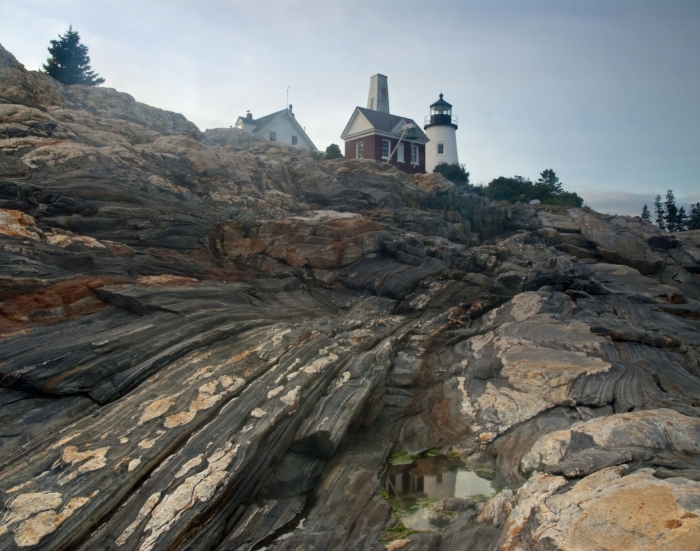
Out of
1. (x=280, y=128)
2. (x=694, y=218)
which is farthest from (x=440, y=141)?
(x=694, y=218)

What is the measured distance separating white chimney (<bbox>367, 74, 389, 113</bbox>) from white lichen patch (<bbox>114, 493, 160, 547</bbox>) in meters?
54.3

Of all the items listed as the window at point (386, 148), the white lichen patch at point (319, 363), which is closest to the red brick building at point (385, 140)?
the window at point (386, 148)

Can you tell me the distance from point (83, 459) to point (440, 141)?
184 ft

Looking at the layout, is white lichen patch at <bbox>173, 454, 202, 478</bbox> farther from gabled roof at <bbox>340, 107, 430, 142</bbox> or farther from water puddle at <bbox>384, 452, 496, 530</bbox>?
gabled roof at <bbox>340, 107, 430, 142</bbox>

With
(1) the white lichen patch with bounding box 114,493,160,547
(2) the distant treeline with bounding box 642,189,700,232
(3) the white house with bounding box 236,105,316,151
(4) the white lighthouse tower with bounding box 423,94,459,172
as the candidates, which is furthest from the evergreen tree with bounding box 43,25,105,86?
(2) the distant treeline with bounding box 642,189,700,232

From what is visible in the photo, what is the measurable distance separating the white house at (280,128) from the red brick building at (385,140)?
6610mm

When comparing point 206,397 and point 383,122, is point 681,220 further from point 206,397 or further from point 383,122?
point 206,397

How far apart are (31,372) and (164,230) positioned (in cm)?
851

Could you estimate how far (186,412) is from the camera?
11.0 metres

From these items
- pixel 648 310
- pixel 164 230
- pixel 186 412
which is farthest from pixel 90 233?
pixel 648 310

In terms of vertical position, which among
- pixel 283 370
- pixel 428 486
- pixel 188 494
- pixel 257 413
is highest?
pixel 283 370

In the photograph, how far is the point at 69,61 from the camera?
4447cm

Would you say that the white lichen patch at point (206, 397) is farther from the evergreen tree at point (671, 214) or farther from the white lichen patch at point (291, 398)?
the evergreen tree at point (671, 214)

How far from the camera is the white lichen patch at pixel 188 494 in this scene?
861 centimetres
